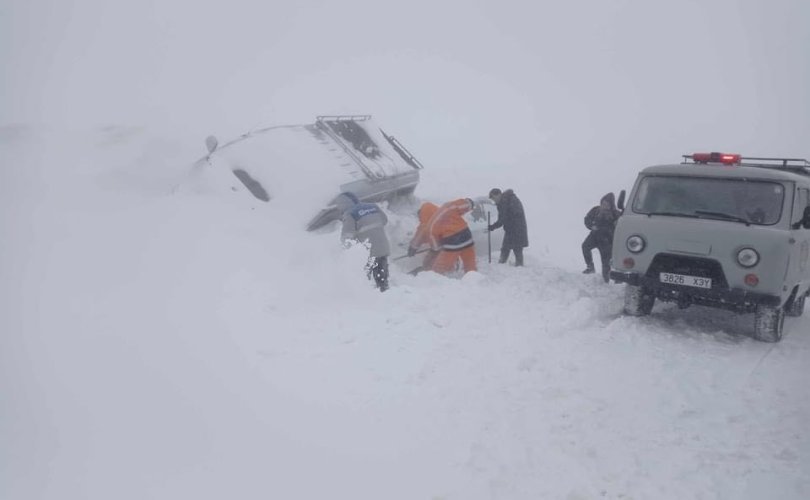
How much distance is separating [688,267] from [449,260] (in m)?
3.18

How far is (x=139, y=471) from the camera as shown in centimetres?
362

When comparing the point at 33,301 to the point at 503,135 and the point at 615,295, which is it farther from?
the point at 503,135

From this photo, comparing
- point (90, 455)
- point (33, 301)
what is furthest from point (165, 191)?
point (90, 455)

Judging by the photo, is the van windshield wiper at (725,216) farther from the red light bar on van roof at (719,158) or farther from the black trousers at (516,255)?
the black trousers at (516,255)

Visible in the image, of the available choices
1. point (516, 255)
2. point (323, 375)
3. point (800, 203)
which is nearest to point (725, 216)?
point (800, 203)

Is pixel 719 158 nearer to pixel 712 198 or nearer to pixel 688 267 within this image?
pixel 712 198

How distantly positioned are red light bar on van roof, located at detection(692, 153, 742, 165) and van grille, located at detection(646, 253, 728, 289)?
4.80 ft

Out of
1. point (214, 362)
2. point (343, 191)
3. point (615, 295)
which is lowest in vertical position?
point (615, 295)

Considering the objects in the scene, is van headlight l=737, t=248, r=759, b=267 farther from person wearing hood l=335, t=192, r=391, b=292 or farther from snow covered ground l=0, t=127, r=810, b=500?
person wearing hood l=335, t=192, r=391, b=292

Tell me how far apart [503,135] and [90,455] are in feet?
129

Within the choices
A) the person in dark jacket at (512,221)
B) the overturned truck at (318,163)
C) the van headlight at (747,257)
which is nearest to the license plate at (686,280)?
the van headlight at (747,257)

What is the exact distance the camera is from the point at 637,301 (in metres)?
7.24

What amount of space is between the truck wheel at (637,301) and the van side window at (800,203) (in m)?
1.65

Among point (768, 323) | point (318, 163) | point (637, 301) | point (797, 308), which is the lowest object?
point (797, 308)
